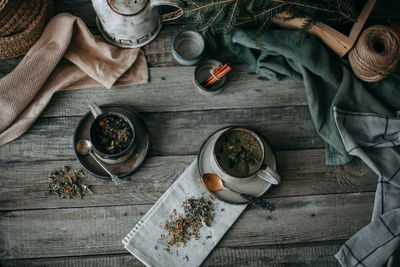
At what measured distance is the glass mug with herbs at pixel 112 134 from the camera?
3.52ft

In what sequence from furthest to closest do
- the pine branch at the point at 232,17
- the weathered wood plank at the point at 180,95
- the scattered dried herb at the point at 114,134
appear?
the weathered wood plank at the point at 180,95
the scattered dried herb at the point at 114,134
the pine branch at the point at 232,17

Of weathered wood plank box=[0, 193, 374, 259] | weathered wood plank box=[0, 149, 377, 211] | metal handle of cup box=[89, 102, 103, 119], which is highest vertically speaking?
metal handle of cup box=[89, 102, 103, 119]

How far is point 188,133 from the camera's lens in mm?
1222

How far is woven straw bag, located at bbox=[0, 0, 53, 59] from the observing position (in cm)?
105

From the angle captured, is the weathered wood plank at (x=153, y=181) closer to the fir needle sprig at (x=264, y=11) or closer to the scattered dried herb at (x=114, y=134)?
the scattered dried herb at (x=114, y=134)

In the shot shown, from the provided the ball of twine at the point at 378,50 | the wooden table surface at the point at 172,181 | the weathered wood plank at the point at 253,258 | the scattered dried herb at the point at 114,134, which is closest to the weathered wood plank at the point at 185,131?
the wooden table surface at the point at 172,181

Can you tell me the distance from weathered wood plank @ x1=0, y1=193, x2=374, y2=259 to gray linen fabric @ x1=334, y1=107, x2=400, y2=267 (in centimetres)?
6

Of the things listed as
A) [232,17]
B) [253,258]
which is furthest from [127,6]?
[253,258]

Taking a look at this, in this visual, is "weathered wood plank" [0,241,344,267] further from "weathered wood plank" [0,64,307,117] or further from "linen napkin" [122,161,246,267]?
"weathered wood plank" [0,64,307,117]

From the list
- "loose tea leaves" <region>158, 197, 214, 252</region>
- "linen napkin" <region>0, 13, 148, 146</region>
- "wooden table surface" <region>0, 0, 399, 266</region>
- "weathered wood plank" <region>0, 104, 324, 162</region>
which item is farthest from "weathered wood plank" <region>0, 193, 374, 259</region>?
"linen napkin" <region>0, 13, 148, 146</region>

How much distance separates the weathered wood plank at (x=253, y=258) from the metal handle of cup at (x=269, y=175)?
296 mm

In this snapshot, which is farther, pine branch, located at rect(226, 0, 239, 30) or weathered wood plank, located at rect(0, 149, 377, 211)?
weathered wood plank, located at rect(0, 149, 377, 211)

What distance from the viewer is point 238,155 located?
1081 millimetres

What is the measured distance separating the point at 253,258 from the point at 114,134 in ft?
2.23
